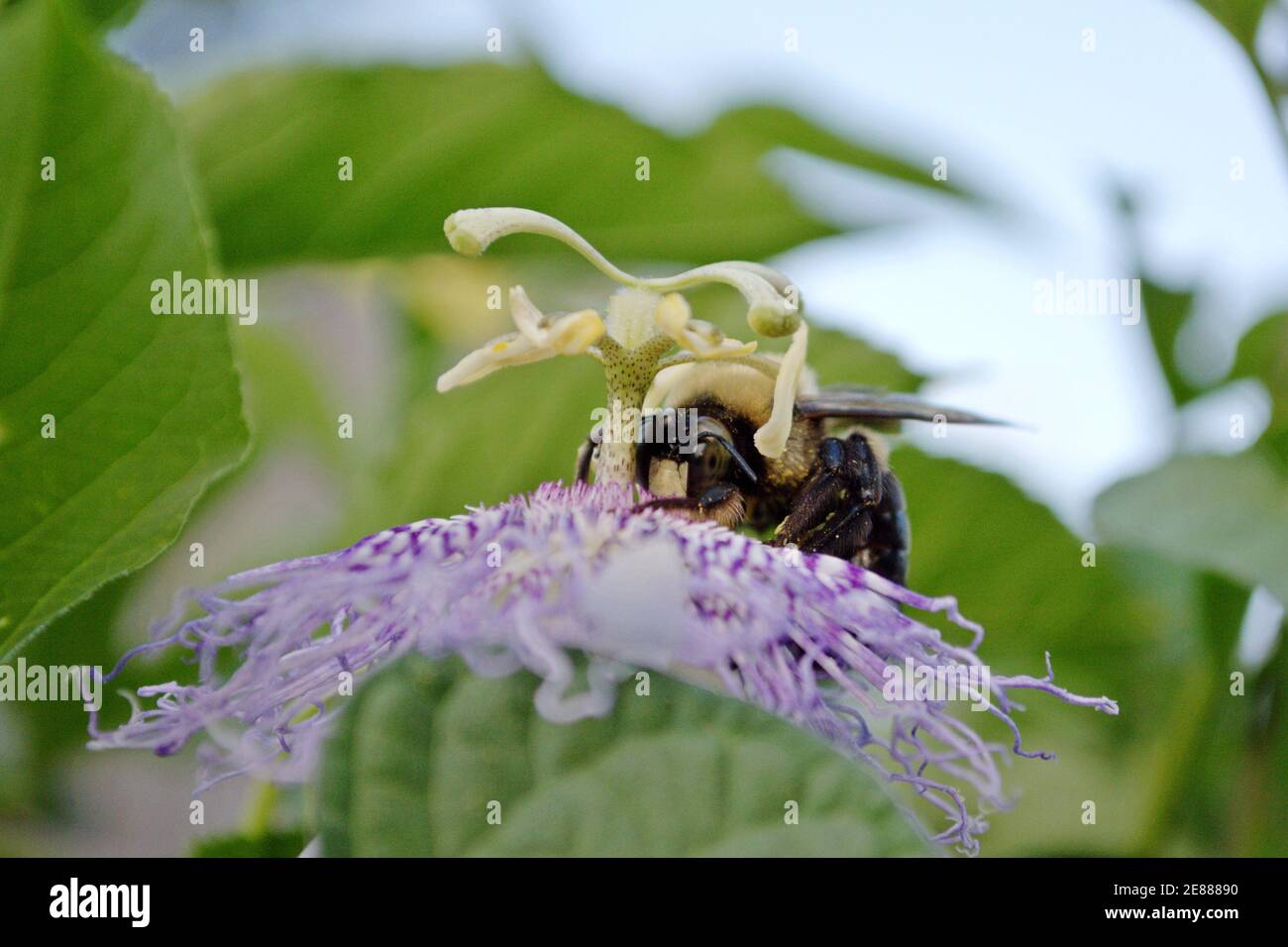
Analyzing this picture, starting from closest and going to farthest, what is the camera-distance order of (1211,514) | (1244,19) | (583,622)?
1. (583,622)
2. (1211,514)
3. (1244,19)

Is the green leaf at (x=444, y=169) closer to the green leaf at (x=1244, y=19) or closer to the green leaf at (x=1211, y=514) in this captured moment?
the green leaf at (x=1211, y=514)

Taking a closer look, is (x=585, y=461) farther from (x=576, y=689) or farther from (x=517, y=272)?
(x=517, y=272)

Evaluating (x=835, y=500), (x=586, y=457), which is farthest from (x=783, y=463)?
(x=586, y=457)

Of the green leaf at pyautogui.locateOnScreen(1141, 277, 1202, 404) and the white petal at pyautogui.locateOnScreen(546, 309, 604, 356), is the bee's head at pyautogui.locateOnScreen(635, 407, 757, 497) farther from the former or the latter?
the green leaf at pyautogui.locateOnScreen(1141, 277, 1202, 404)

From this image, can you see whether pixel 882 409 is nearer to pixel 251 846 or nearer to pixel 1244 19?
pixel 251 846

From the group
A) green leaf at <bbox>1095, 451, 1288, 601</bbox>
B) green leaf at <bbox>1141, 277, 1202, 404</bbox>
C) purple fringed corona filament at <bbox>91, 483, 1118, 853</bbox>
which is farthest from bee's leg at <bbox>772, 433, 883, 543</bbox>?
green leaf at <bbox>1141, 277, 1202, 404</bbox>

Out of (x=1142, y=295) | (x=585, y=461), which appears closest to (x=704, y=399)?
(x=585, y=461)
